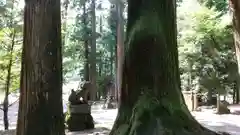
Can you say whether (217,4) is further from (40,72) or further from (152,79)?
(40,72)

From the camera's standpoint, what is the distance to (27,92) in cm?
430

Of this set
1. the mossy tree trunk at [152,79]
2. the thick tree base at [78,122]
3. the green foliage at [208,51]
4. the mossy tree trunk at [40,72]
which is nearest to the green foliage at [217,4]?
the green foliage at [208,51]

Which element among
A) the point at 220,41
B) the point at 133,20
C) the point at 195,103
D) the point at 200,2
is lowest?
→ the point at 195,103

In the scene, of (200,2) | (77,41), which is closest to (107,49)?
(77,41)

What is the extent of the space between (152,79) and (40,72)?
5.06 ft

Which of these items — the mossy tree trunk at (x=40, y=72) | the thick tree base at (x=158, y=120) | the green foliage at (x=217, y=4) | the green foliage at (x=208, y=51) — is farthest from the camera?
Result: the green foliage at (x=217, y=4)

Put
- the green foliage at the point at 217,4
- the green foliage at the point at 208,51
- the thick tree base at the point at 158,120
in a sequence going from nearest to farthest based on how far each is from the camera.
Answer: the thick tree base at the point at 158,120 → the green foliage at the point at 208,51 → the green foliage at the point at 217,4

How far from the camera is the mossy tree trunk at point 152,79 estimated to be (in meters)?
4.69

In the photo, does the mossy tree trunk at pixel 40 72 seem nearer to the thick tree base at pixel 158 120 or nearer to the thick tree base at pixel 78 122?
the thick tree base at pixel 158 120

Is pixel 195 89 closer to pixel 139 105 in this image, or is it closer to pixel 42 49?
pixel 139 105

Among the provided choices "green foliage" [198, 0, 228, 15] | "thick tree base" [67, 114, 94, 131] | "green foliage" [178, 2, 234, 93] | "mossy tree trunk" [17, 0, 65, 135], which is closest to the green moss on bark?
"mossy tree trunk" [17, 0, 65, 135]

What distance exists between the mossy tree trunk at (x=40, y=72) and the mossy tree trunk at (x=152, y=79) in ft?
3.54

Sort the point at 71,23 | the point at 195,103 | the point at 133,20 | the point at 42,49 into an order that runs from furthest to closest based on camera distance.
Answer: the point at 71,23
the point at 195,103
the point at 133,20
the point at 42,49

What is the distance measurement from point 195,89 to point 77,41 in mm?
12062
